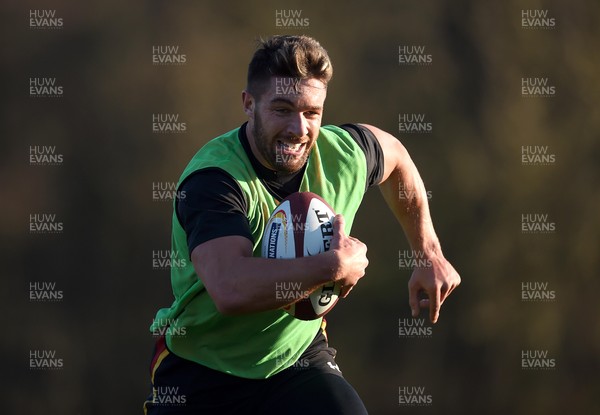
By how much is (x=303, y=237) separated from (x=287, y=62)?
0.72 metres

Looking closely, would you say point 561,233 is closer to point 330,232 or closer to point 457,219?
point 457,219

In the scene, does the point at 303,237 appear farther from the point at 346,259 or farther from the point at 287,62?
the point at 287,62

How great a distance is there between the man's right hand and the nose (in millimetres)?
462

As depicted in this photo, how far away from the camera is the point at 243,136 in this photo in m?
3.71

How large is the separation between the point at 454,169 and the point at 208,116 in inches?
63.8

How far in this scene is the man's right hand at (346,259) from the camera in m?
3.11

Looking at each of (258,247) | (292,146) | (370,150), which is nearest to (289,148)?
(292,146)

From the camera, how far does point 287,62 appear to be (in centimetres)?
358

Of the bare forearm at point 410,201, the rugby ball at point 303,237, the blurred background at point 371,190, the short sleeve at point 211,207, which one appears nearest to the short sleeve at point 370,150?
the bare forearm at point 410,201

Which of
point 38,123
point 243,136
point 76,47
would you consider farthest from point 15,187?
point 243,136

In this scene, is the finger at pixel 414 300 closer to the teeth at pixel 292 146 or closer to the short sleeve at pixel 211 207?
the teeth at pixel 292 146

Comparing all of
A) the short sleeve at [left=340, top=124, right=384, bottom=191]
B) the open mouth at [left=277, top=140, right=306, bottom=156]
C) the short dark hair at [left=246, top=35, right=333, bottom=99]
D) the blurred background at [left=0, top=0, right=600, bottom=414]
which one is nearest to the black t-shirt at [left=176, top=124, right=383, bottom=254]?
the open mouth at [left=277, top=140, right=306, bottom=156]

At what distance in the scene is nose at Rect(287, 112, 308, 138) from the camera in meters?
3.53

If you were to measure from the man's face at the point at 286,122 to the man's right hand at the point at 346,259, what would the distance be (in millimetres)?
456
